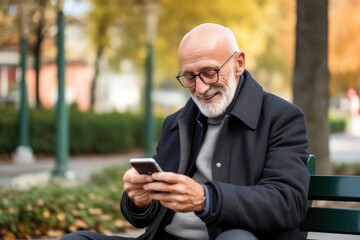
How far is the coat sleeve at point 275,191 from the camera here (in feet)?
10.2

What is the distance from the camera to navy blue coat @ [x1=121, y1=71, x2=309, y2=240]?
3137 mm

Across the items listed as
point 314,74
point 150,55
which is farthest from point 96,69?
point 314,74

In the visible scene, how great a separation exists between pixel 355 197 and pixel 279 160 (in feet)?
1.61

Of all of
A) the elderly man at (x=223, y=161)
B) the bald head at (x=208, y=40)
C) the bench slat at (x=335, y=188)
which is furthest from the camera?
the bench slat at (x=335, y=188)

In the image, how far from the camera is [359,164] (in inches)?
510

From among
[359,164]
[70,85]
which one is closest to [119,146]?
[359,164]

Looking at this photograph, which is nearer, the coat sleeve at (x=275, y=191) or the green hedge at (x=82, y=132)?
the coat sleeve at (x=275, y=191)

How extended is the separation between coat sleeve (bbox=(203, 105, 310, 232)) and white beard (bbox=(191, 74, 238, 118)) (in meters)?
0.19

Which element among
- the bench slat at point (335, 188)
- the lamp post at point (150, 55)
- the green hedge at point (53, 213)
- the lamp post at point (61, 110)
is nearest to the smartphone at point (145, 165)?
the bench slat at point (335, 188)

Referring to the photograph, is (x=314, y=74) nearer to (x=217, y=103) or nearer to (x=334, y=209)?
(x=334, y=209)

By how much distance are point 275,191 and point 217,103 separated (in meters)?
0.44

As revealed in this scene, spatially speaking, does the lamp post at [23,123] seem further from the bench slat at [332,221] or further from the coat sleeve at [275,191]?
the coat sleeve at [275,191]

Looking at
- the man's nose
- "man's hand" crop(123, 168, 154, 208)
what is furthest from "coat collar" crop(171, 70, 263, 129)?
"man's hand" crop(123, 168, 154, 208)

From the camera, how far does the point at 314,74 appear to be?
980cm
